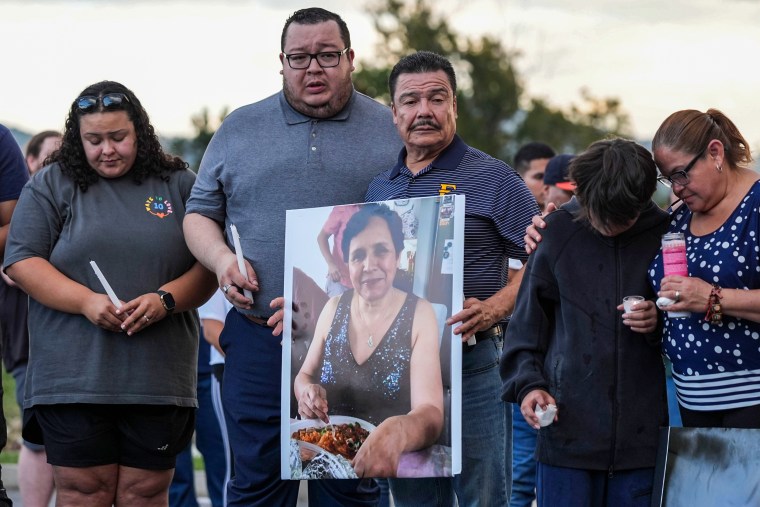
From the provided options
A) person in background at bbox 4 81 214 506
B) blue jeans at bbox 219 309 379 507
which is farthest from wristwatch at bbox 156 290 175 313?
blue jeans at bbox 219 309 379 507

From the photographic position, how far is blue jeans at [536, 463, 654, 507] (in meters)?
4.04

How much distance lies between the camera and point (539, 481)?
420 centimetres

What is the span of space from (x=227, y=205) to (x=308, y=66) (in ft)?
2.23

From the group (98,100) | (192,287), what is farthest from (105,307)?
(98,100)

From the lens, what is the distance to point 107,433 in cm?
495

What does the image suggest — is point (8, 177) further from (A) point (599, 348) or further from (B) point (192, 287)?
(A) point (599, 348)

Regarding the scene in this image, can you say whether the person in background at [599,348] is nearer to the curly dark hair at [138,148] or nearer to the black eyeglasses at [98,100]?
the curly dark hair at [138,148]

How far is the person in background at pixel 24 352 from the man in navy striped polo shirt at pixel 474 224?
2170mm

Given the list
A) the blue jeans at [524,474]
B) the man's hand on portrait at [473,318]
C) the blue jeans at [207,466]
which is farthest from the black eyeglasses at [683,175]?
the blue jeans at [207,466]

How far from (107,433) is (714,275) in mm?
2597

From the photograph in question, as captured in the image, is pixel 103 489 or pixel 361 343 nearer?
pixel 361 343

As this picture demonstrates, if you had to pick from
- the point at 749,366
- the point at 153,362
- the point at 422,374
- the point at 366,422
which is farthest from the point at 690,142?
the point at 153,362

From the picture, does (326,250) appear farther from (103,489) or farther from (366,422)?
(103,489)

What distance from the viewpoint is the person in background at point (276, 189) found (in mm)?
4777
